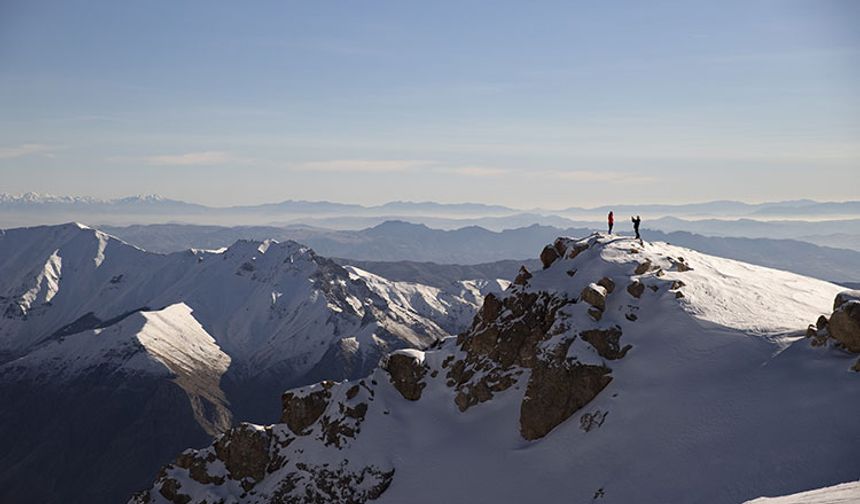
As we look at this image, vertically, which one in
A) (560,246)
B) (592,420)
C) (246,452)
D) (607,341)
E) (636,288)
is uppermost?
(560,246)

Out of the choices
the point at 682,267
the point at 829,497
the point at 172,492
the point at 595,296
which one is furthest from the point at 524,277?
the point at 829,497

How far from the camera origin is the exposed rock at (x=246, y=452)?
100125 millimetres

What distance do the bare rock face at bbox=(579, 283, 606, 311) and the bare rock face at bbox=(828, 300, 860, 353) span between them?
26.4m

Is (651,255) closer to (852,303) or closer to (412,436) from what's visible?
(852,303)

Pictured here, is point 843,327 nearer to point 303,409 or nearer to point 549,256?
point 549,256

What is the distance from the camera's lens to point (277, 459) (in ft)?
325

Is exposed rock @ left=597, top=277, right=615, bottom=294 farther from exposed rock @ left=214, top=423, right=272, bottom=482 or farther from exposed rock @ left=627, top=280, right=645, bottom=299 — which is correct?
exposed rock @ left=214, top=423, right=272, bottom=482

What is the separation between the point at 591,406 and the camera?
75.9m

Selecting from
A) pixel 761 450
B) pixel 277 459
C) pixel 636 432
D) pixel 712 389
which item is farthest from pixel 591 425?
pixel 277 459

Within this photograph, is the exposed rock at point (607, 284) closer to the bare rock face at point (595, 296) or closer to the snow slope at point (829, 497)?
the bare rock face at point (595, 296)

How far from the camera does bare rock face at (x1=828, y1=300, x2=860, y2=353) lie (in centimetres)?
6303

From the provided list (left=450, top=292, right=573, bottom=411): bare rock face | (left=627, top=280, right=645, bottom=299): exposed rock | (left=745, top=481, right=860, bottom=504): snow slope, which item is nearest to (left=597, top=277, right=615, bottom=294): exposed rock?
(left=627, top=280, right=645, bottom=299): exposed rock

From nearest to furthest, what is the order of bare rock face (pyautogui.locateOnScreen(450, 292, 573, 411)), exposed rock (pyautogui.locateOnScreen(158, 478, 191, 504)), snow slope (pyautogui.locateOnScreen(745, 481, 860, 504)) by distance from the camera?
snow slope (pyautogui.locateOnScreen(745, 481, 860, 504)) → bare rock face (pyautogui.locateOnScreen(450, 292, 573, 411)) → exposed rock (pyautogui.locateOnScreen(158, 478, 191, 504))

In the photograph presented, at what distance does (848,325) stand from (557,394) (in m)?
30.8
